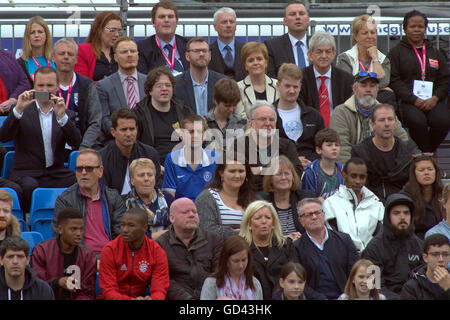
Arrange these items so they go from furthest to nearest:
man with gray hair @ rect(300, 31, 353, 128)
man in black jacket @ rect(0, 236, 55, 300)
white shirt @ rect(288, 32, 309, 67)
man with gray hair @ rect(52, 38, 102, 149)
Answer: white shirt @ rect(288, 32, 309, 67), man with gray hair @ rect(300, 31, 353, 128), man with gray hair @ rect(52, 38, 102, 149), man in black jacket @ rect(0, 236, 55, 300)

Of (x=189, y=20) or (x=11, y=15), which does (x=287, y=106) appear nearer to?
(x=189, y=20)

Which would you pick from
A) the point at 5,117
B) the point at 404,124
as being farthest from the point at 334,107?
the point at 5,117

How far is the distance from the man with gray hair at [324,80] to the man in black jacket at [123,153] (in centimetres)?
246

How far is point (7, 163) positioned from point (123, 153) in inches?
59.3

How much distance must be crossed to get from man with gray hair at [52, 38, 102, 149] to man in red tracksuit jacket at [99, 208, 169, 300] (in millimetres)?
2546

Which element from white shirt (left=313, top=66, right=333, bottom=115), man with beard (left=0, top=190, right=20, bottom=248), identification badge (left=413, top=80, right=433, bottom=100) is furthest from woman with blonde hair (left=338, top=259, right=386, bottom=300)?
identification badge (left=413, top=80, right=433, bottom=100)

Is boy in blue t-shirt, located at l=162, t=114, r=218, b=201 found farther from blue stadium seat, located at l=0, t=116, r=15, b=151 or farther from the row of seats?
blue stadium seat, located at l=0, t=116, r=15, b=151

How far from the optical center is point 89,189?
10.5m

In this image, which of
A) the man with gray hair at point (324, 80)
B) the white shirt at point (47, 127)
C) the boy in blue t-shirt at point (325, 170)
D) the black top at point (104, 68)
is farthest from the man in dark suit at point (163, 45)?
the boy in blue t-shirt at point (325, 170)

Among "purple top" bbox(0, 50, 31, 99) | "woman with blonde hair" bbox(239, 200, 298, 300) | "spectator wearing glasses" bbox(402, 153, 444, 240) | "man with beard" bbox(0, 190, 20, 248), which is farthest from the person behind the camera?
"purple top" bbox(0, 50, 31, 99)

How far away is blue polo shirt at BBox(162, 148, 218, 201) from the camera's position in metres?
A: 11.1

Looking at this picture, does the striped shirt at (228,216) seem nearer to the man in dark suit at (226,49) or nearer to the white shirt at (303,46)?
the man in dark suit at (226,49)

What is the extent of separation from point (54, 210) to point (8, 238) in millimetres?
1097

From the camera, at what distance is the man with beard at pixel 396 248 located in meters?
10.2
